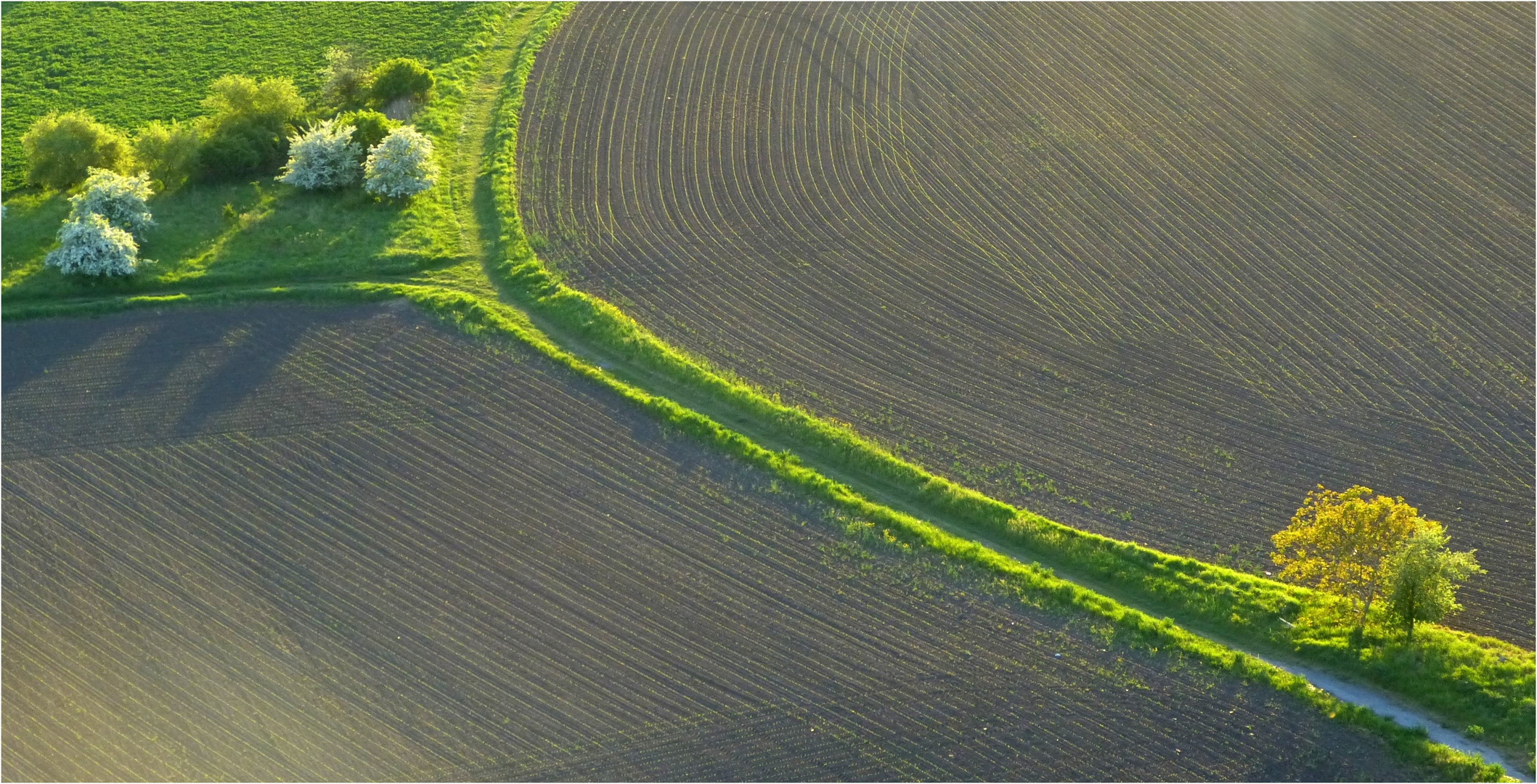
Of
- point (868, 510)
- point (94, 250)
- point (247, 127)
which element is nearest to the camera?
point (868, 510)

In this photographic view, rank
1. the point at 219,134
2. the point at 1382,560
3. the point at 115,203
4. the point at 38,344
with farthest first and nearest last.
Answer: the point at 219,134
the point at 115,203
the point at 38,344
the point at 1382,560

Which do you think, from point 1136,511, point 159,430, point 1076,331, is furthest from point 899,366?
point 159,430

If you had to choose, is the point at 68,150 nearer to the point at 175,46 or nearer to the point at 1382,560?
the point at 175,46

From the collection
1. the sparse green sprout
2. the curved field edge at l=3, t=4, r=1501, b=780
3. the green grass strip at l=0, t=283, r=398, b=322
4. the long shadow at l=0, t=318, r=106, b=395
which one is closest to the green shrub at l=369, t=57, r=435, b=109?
the curved field edge at l=3, t=4, r=1501, b=780

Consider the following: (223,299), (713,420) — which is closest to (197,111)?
(223,299)

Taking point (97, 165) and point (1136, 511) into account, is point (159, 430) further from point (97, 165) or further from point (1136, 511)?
point (1136, 511)

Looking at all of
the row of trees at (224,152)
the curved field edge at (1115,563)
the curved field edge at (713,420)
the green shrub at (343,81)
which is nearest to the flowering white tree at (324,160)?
the row of trees at (224,152)
